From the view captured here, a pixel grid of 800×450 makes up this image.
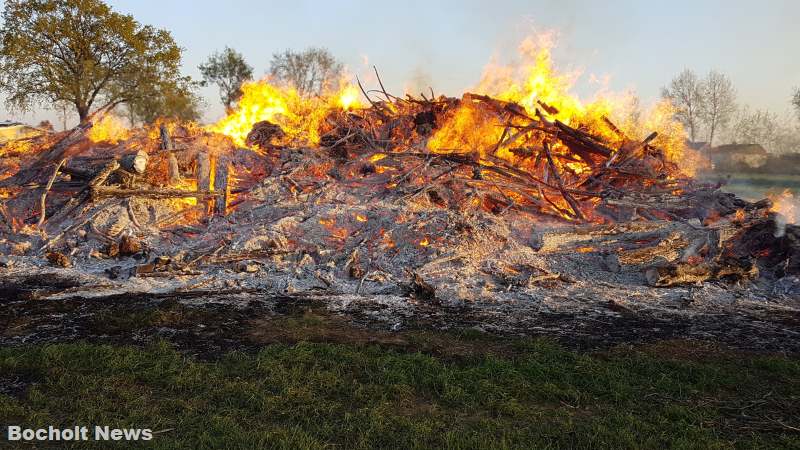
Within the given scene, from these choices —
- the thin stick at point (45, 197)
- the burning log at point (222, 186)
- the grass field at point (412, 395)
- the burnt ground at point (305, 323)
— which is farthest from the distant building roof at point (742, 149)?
the thin stick at point (45, 197)

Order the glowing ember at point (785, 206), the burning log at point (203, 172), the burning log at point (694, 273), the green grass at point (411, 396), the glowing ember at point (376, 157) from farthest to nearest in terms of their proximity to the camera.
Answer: the glowing ember at point (376, 157)
the burning log at point (203, 172)
the glowing ember at point (785, 206)
the burning log at point (694, 273)
the green grass at point (411, 396)

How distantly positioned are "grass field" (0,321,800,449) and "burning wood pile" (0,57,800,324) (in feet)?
9.70

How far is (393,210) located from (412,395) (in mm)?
6644

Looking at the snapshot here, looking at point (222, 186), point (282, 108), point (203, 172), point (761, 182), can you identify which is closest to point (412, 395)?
point (222, 186)

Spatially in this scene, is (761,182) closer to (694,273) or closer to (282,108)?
(694,273)

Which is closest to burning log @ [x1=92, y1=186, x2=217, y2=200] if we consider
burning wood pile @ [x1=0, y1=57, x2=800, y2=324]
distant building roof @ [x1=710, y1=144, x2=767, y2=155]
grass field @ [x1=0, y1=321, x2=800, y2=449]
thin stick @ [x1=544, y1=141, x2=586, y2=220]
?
burning wood pile @ [x1=0, y1=57, x2=800, y2=324]

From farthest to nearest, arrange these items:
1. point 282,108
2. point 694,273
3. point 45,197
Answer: point 282,108 → point 45,197 → point 694,273

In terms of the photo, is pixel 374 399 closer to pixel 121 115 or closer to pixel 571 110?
pixel 571 110

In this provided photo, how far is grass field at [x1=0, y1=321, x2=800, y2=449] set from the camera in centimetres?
389

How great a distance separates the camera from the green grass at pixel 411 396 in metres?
3.89

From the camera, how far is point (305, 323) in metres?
6.66

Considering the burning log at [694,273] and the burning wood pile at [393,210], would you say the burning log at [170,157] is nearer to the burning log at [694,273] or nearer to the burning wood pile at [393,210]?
the burning wood pile at [393,210]

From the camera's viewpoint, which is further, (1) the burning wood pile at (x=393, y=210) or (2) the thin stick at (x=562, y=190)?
(2) the thin stick at (x=562, y=190)

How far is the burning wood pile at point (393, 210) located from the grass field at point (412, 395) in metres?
2.96
